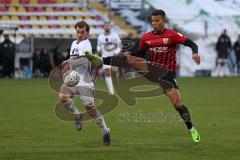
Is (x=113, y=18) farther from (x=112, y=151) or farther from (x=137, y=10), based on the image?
(x=112, y=151)

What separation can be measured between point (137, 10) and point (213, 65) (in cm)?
553

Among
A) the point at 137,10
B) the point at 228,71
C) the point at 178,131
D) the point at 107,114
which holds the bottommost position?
the point at 228,71

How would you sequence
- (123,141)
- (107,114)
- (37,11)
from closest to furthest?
(123,141) → (107,114) → (37,11)

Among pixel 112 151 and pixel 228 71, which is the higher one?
pixel 112 151

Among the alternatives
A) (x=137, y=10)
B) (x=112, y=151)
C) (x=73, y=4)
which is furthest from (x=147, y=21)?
(x=112, y=151)

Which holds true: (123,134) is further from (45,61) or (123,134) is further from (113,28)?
(113,28)

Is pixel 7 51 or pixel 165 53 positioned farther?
pixel 7 51

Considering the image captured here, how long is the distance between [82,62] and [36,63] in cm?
2422

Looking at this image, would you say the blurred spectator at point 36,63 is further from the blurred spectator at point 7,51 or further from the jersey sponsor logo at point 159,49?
the jersey sponsor logo at point 159,49

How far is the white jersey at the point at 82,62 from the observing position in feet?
40.1

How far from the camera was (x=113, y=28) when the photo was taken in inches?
1571

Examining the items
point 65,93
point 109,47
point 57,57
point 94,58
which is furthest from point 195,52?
point 57,57

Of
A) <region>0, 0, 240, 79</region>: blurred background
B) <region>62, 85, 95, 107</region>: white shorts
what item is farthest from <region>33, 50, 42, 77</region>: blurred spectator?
<region>62, 85, 95, 107</region>: white shorts

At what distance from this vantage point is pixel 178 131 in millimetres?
14164
